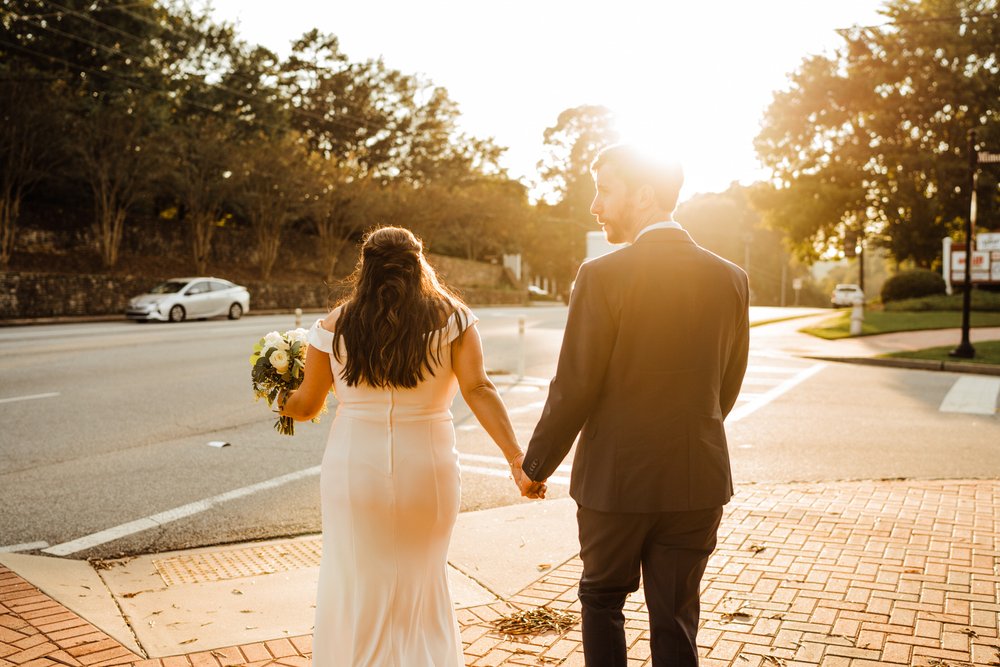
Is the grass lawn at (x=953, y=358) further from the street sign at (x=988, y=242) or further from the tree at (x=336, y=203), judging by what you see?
the tree at (x=336, y=203)

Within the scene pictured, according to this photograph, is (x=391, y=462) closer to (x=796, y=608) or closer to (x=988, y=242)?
(x=796, y=608)

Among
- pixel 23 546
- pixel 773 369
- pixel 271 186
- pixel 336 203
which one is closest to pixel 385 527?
pixel 23 546

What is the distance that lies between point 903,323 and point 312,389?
26.3m

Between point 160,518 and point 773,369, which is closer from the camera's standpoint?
point 160,518

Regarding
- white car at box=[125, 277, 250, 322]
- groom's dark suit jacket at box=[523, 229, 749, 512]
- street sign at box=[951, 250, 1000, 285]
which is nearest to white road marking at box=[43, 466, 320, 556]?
groom's dark suit jacket at box=[523, 229, 749, 512]

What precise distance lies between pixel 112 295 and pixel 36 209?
19.7 ft

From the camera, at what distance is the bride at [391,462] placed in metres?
2.94

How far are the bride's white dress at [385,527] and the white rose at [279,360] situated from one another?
23.4 inches

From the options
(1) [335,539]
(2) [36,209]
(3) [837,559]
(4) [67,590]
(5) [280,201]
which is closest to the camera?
(1) [335,539]

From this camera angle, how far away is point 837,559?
4914 mm

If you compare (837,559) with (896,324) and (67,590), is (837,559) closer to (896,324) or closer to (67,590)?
(67,590)

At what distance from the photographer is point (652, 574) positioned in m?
2.71

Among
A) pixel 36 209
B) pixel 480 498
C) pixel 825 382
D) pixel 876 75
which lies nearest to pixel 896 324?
pixel 825 382

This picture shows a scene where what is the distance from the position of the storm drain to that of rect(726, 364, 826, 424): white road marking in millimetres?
6184
